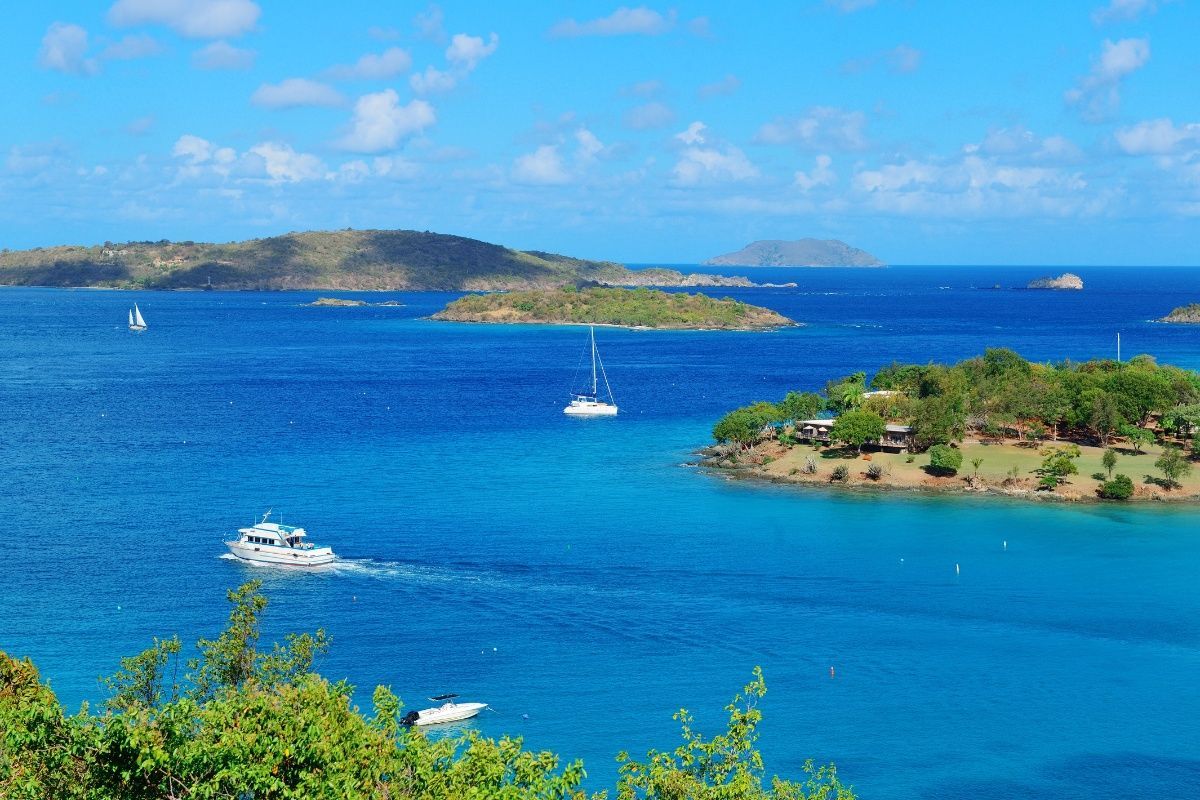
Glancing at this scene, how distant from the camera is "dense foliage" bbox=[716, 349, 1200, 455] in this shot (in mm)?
90750

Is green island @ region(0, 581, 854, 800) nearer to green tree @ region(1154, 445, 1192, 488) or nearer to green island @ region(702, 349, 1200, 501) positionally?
green island @ region(702, 349, 1200, 501)

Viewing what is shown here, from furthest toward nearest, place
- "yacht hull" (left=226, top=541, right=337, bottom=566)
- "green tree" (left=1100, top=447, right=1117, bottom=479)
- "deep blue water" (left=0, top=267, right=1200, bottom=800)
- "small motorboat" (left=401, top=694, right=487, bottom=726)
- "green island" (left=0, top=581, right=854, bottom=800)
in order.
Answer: "green tree" (left=1100, top=447, right=1117, bottom=479)
"yacht hull" (left=226, top=541, right=337, bottom=566)
"deep blue water" (left=0, top=267, right=1200, bottom=800)
"small motorboat" (left=401, top=694, right=487, bottom=726)
"green island" (left=0, top=581, right=854, bottom=800)

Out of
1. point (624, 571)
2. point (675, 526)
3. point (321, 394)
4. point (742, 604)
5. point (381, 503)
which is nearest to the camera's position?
point (742, 604)

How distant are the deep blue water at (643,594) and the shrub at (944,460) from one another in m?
4.74

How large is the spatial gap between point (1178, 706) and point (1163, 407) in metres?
54.8

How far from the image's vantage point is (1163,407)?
94.8 meters

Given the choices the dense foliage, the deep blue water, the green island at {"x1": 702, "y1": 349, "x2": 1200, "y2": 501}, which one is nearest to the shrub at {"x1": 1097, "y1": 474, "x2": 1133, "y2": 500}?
the green island at {"x1": 702, "y1": 349, "x2": 1200, "y2": 501}

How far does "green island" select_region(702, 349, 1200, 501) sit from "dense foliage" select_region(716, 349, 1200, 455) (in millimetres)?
100

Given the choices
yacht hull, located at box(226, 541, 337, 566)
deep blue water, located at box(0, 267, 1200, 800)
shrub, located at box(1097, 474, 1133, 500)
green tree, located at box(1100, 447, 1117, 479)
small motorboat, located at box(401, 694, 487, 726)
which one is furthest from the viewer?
green tree, located at box(1100, 447, 1117, 479)

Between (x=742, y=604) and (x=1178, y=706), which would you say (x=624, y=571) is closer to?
(x=742, y=604)

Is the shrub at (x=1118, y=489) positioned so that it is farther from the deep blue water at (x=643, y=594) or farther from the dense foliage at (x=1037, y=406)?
the dense foliage at (x=1037, y=406)

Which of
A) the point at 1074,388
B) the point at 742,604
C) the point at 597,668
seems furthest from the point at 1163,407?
the point at 597,668

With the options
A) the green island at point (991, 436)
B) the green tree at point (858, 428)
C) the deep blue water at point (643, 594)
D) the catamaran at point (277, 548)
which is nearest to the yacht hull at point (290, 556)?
the catamaran at point (277, 548)

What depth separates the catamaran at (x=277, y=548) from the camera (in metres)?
Result: 61.2
